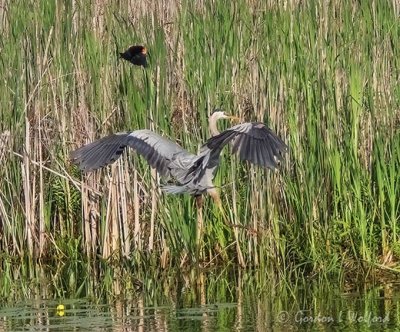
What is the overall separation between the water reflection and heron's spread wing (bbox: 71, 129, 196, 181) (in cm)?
58

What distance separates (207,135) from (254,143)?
892 mm

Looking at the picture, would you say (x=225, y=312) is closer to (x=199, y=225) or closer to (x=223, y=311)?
(x=223, y=311)

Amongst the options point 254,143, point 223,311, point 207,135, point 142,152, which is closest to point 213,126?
point 207,135

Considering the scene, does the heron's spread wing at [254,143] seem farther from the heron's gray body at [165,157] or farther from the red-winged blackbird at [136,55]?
the red-winged blackbird at [136,55]

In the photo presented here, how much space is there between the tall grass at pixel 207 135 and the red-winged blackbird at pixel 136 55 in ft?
0.16

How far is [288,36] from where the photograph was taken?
5668mm

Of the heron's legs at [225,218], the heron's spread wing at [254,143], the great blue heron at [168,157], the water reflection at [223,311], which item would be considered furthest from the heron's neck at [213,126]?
the water reflection at [223,311]

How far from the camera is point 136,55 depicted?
5.88m

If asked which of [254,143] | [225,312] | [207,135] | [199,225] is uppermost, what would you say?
[207,135]

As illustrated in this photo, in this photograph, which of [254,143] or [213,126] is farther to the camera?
[213,126]

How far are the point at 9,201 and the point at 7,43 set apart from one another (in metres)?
0.94

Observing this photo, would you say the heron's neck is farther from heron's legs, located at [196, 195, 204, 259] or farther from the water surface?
the water surface

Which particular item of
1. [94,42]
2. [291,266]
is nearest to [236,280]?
[291,266]

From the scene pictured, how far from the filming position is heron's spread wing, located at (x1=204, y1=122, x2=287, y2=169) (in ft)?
15.4
